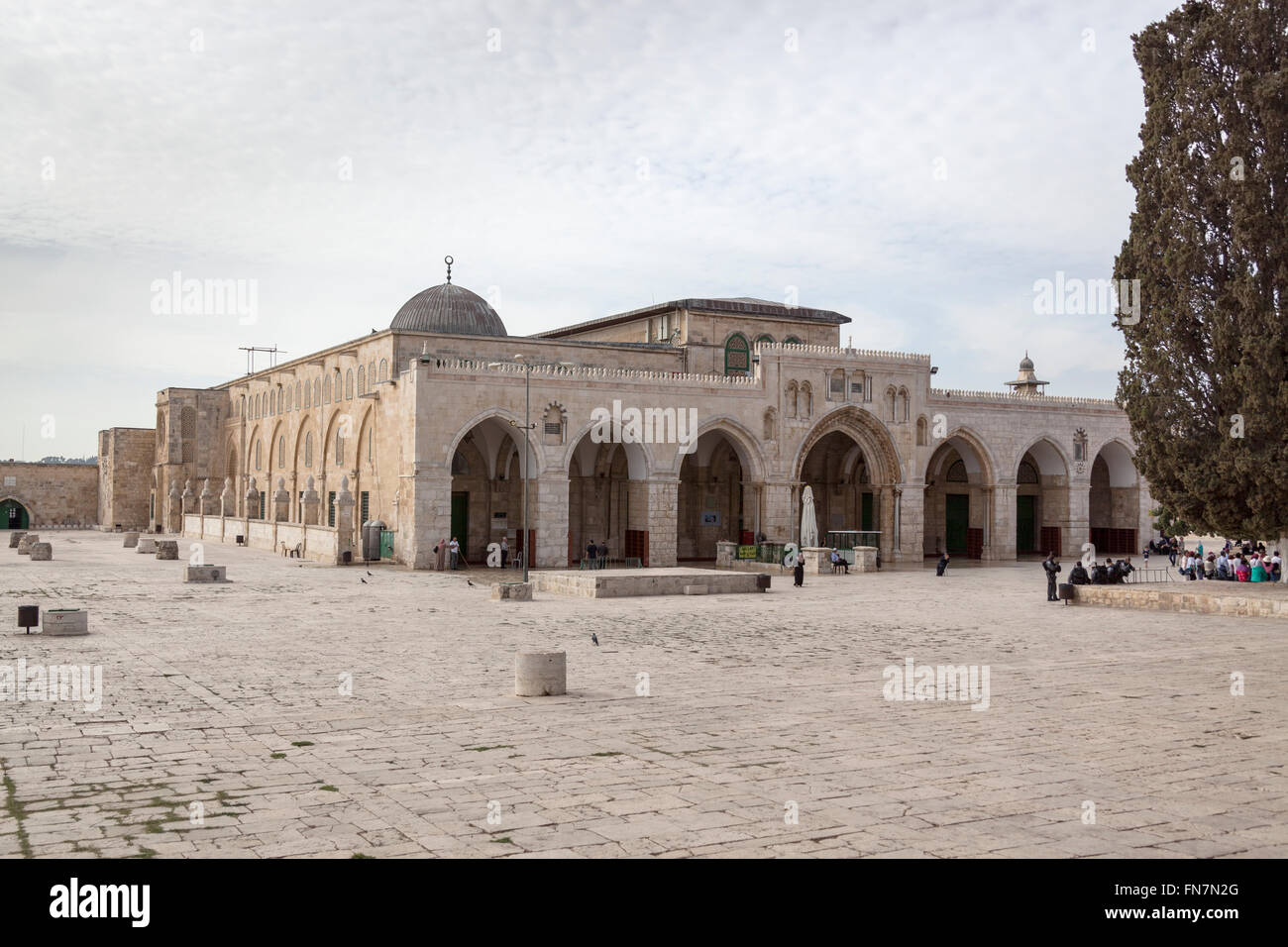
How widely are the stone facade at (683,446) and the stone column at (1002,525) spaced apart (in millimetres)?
63

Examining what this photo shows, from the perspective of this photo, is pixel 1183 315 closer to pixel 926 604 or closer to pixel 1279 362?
pixel 1279 362

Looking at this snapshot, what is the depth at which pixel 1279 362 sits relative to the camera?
2225cm

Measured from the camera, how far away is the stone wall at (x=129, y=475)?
62312mm

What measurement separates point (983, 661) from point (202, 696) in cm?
960

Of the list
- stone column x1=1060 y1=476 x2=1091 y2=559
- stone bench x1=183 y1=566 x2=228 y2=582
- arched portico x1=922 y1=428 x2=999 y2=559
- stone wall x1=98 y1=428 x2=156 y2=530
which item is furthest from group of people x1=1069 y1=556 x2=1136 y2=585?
→ stone wall x1=98 y1=428 x2=156 y2=530

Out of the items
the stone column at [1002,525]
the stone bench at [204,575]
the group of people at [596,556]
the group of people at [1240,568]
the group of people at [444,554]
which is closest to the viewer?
the stone bench at [204,575]

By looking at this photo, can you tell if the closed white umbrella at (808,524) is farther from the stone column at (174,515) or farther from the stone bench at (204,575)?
the stone column at (174,515)

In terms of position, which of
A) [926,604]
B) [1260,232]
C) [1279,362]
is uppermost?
[1260,232]

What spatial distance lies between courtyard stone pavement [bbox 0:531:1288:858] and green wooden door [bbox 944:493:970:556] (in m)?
26.0

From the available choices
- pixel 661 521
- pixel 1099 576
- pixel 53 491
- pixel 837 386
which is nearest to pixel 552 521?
pixel 661 521

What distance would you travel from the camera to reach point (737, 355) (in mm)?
41688

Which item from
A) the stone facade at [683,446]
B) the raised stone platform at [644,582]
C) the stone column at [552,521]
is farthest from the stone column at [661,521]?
the raised stone platform at [644,582]

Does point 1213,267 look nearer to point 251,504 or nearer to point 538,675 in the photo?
point 538,675
